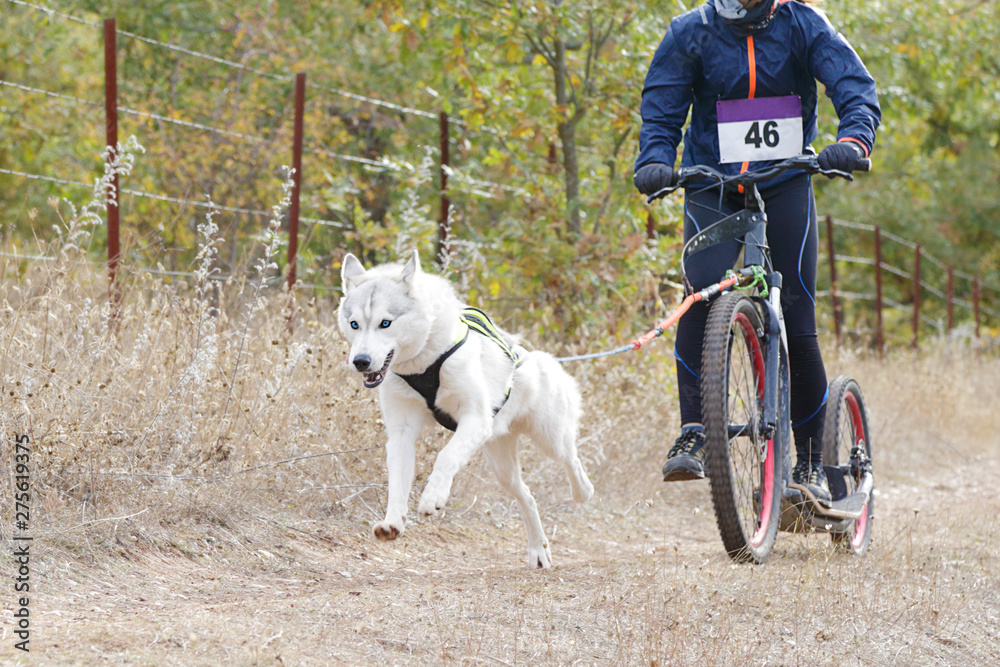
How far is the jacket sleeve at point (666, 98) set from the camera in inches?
151

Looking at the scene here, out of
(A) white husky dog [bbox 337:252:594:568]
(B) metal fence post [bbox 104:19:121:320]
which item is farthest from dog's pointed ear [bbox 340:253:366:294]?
(B) metal fence post [bbox 104:19:121:320]

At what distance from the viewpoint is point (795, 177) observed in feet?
12.8

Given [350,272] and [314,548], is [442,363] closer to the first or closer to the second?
[350,272]

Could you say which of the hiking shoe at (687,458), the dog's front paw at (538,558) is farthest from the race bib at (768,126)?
the dog's front paw at (538,558)

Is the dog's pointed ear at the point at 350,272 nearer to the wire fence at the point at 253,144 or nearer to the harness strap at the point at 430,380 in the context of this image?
the harness strap at the point at 430,380

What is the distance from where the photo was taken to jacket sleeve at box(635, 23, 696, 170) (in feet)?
12.6

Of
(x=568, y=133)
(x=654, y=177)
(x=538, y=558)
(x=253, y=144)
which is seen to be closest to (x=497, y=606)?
(x=538, y=558)

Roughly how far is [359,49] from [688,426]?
1037cm

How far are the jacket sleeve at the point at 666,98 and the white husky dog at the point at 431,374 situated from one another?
91 cm

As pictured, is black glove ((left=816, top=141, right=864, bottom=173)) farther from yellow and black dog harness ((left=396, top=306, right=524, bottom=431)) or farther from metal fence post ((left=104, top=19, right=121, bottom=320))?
metal fence post ((left=104, top=19, right=121, bottom=320))

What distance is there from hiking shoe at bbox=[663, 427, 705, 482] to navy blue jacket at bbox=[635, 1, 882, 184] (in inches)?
39.9

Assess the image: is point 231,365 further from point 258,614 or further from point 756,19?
point 756,19

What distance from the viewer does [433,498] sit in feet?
10.8

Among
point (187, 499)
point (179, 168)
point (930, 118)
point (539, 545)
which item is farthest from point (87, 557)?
point (930, 118)
